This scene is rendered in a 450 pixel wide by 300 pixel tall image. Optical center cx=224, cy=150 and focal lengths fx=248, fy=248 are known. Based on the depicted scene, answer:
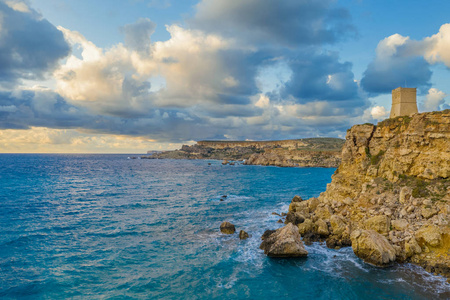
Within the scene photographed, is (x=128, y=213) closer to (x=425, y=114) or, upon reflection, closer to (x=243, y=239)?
(x=243, y=239)

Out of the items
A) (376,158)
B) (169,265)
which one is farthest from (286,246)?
(376,158)

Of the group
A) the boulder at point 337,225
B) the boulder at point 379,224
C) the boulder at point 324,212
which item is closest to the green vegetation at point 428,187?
the boulder at point 379,224

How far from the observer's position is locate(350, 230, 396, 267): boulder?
61.7 feet

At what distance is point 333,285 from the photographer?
16922 millimetres

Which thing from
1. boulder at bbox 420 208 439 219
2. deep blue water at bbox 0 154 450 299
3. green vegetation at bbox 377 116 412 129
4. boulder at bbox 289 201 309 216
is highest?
green vegetation at bbox 377 116 412 129

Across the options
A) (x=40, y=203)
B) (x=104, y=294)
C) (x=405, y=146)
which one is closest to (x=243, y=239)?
(x=104, y=294)

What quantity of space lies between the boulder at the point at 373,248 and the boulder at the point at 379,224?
1360 millimetres

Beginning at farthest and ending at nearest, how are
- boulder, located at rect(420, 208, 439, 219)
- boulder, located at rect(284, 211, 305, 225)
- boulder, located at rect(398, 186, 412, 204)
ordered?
boulder, located at rect(284, 211, 305, 225)
boulder, located at rect(398, 186, 412, 204)
boulder, located at rect(420, 208, 439, 219)

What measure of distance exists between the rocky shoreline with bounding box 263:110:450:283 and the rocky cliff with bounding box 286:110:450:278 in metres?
0.05

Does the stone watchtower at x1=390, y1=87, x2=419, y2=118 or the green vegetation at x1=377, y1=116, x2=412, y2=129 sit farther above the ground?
the stone watchtower at x1=390, y1=87, x2=419, y2=118

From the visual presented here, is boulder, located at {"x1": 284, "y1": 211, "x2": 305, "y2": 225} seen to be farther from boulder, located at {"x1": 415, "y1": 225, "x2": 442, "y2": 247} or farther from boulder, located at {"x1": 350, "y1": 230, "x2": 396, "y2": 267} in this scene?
boulder, located at {"x1": 415, "y1": 225, "x2": 442, "y2": 247}

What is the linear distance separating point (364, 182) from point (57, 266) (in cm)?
3100

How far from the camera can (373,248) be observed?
63.0 feet

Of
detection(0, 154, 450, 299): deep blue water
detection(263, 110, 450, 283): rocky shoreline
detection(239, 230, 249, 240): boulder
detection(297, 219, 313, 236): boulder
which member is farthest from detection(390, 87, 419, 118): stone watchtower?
detection(239, 230, 249, 240): boulder
